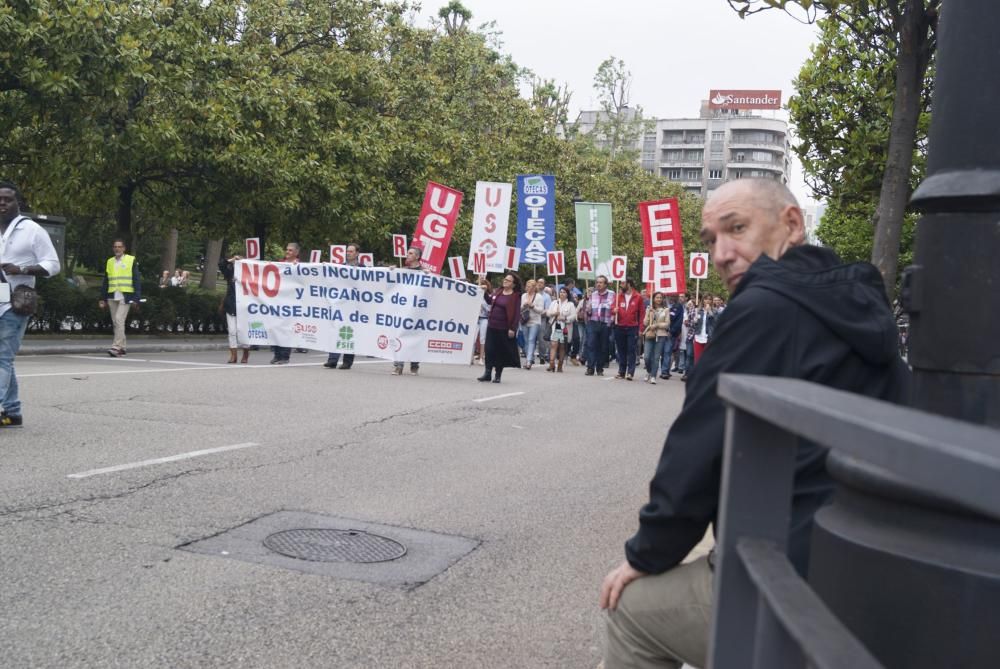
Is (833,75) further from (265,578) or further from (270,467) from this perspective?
(265,578)

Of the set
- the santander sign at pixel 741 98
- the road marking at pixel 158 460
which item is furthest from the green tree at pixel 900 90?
the santander sign at pixel 741 98

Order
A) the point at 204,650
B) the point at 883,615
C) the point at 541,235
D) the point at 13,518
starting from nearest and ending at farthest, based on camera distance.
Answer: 1. the point at 883,615
2. the point at 204,650
3. the point at 13,518
4. the point at 541,235

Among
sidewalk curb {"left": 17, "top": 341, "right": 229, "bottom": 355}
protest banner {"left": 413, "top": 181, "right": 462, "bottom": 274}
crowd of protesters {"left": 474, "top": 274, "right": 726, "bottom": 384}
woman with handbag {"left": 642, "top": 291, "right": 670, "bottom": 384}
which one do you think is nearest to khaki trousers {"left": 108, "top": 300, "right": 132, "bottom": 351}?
sidewalk curb {"left": 17, "top": 341, "right": 229, "bottom": 355}

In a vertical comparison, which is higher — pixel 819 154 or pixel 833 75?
pixel 833 75

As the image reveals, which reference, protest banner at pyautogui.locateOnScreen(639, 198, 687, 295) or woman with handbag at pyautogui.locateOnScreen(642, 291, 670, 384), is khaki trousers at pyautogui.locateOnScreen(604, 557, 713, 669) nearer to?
woman with handbag at pyautogui.locateOnScreen(642, 291, 670, 384)

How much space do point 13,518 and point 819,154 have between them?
15.3 metres

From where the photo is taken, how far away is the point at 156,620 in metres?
4.34

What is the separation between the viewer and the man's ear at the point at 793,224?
265 cm

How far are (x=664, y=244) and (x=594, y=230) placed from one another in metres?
6.91

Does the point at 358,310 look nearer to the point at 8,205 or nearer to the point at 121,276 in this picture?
the point at 121,276

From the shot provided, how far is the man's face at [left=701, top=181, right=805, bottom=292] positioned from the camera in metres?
2.63

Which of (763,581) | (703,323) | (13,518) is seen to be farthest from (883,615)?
(703,323)

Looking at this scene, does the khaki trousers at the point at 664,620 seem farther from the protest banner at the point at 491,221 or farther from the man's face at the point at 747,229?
the protest banner at the point at 491,221

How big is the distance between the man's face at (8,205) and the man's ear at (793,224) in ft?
26.1
